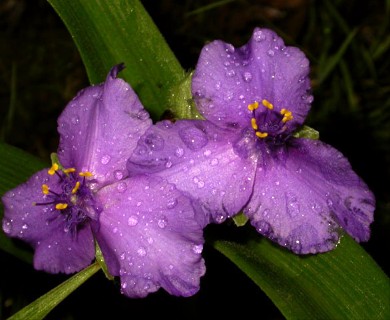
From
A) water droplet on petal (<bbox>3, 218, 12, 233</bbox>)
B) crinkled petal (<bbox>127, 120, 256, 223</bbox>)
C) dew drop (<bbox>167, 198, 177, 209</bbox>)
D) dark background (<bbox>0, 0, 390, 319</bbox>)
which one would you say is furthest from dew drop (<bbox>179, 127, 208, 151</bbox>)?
dark background (<bbox>0, 0, 390, 319</bbox>)

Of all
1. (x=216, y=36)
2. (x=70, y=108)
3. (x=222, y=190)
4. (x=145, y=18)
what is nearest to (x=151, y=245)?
(x=222, y=190)

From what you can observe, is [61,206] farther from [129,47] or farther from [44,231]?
[129,47]

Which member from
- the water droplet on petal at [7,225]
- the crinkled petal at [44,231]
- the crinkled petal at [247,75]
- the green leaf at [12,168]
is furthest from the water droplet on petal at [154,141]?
the green leaf at [12,168]

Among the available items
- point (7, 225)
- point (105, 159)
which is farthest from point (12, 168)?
point (105, 159)

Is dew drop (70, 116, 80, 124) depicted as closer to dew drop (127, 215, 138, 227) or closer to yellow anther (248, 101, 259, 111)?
dew drop (127, 215, 138, 227)

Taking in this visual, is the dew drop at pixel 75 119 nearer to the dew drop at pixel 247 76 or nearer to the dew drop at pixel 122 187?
the dew drop at pixel 122 187

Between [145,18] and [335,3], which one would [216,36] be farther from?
[145,18]
